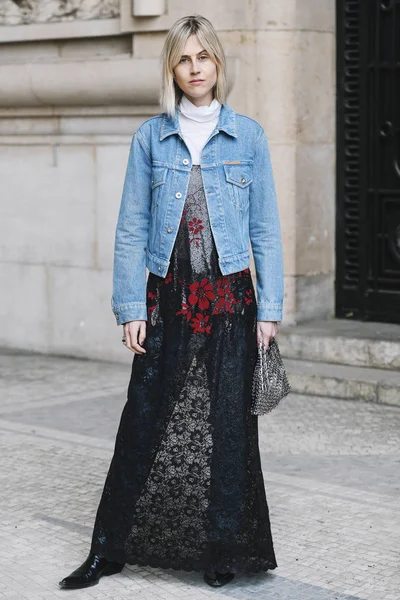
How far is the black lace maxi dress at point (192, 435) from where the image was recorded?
189 inches

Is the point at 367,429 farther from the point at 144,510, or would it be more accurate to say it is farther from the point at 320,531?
the point at 144,510

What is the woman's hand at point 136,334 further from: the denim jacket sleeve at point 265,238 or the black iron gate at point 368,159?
the black iron gate at point 368,159

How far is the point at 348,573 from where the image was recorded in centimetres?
489

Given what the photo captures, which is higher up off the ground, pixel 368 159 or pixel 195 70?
pixel 195 70

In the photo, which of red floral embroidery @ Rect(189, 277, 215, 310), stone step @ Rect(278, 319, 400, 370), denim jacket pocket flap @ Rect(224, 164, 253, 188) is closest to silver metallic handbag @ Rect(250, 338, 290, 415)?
red floral embroidery @ Rect(189, 277, 215, 310)

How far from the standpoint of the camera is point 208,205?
4738 millimetres

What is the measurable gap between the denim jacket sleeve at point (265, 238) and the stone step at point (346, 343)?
3.53 m

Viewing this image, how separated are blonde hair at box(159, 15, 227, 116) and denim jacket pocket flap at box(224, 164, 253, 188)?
271 mm

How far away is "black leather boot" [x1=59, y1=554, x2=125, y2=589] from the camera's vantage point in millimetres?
4797

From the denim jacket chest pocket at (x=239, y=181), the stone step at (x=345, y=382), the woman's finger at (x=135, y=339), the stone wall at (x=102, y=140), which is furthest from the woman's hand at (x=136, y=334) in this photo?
the stone wall at (x=102, y=140)

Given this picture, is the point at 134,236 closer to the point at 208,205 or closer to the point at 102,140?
the point at 208,205

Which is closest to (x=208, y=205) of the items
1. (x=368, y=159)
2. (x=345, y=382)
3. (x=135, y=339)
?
(x=135, y=339)

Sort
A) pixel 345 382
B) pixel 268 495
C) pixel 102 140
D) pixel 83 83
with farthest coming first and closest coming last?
pixel 102 140, pixel 83 83, pixel 345 382, pixel 268 495

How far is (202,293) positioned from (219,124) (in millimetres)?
595
